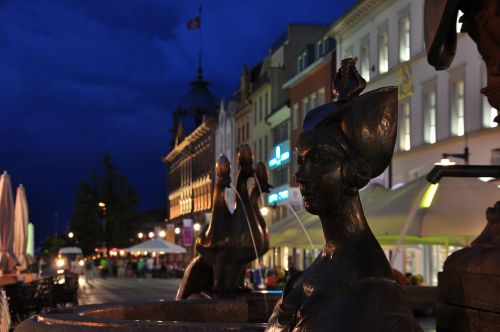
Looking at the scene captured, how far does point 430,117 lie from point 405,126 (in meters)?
2.27

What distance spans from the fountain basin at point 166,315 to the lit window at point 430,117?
988 inches

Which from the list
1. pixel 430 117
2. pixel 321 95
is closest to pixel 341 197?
pixel 430 117

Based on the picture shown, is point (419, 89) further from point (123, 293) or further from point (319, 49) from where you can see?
point (319, 49)

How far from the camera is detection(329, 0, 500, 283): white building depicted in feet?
87.8

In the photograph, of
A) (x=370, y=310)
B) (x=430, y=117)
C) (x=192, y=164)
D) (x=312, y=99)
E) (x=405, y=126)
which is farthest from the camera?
(x=192, y=164)

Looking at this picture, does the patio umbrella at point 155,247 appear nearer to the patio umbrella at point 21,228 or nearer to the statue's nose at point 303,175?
the patio umbrella at point 21,228

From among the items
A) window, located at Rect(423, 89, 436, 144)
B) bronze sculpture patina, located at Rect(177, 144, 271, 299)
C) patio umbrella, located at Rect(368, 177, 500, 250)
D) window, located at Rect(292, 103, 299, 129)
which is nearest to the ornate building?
window, located at Rect(292, 103, 299, 129)

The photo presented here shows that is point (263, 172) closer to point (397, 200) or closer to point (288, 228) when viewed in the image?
point (397, 200)

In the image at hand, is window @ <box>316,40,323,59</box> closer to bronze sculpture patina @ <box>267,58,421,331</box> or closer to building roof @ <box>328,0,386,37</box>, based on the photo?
building roof @ <box>328,0,386,37</box>

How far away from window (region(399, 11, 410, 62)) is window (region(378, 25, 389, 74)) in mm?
1500

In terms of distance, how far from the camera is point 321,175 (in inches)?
108

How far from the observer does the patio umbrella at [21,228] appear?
23.9m

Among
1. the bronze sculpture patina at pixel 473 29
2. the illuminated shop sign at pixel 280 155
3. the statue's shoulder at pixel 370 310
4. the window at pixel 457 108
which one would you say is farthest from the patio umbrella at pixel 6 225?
the illuminated shop sign at pixel 280 155

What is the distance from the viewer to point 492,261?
11.8ft
